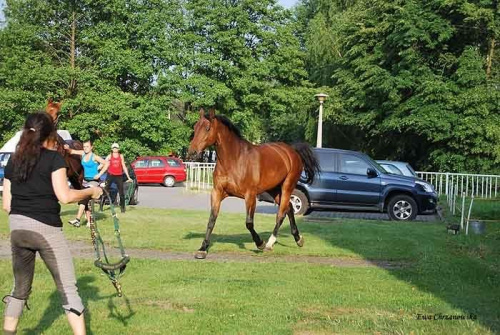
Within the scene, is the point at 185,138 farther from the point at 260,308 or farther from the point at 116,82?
the point at 260,308

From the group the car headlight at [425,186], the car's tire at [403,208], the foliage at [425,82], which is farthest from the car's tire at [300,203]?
the foliage at [425,82]

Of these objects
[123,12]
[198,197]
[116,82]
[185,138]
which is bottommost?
[198,197]

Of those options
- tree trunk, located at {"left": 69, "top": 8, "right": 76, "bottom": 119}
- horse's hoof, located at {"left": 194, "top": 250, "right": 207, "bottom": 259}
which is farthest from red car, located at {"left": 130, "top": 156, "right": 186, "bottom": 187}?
horse's hoof, located at {"left": 194, "top": 250, "right": 207, "bottom": 259}

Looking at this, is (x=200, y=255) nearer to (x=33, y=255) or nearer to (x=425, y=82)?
(x=33, y=255)

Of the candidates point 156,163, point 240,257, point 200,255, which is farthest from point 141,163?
point 200,255

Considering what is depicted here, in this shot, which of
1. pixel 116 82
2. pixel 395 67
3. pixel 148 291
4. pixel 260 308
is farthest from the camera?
pixel 116 82

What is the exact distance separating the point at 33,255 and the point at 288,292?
3333 millimetres

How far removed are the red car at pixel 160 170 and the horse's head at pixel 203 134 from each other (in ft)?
81.7

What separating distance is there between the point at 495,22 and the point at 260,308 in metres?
28.5

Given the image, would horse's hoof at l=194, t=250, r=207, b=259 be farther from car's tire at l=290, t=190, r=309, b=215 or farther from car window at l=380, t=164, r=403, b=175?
car window at l=380, t=164, r=403, b=175

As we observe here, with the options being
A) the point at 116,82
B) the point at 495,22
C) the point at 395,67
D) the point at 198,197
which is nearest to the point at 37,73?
the point at 116,82

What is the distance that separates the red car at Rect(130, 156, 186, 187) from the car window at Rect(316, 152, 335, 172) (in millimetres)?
17709

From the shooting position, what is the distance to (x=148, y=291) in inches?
280

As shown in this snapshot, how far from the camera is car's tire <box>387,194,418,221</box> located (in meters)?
17.9
